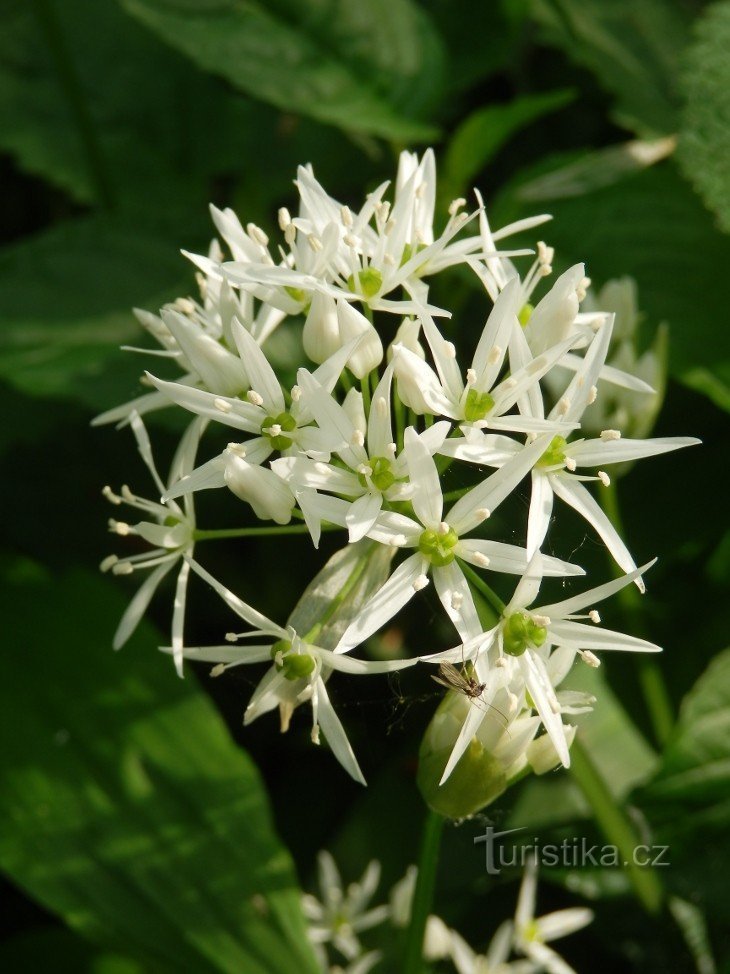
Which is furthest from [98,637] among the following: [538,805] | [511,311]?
[511,311]

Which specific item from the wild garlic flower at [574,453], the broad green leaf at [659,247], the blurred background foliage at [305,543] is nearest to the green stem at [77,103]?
the blurred background foliage at [305,543]

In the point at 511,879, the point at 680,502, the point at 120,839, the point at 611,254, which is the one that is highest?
the point at 611,254

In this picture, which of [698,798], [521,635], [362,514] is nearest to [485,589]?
[521,635]

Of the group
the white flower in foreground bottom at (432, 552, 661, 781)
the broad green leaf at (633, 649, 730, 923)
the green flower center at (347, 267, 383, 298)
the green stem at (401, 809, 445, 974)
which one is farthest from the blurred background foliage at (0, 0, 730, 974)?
the green flower center at (347, 267, 383, 298)

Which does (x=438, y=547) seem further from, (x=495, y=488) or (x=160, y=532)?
(x=160, y=532)

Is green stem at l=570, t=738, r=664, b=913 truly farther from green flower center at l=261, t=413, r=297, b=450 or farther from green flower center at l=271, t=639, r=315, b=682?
green flower center at l=261, t=413, r=297, b=450

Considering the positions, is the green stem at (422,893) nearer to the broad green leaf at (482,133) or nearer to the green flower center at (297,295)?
the green flower center at (297,295)

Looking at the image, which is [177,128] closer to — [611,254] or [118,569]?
[611,254]
